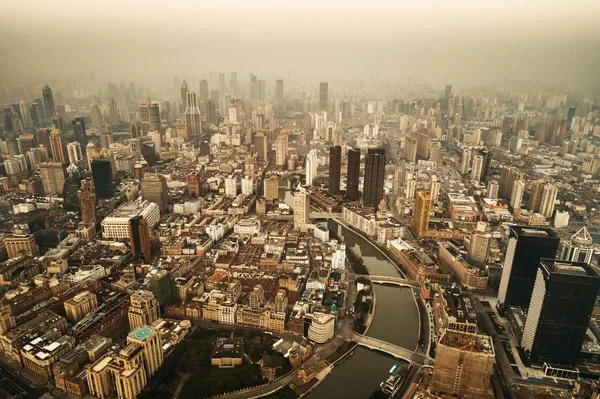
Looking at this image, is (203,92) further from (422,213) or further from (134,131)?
(422,213)

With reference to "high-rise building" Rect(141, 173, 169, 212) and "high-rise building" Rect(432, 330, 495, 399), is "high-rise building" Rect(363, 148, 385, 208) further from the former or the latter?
"high-rise building" Rect(432, 330, 495, 399)

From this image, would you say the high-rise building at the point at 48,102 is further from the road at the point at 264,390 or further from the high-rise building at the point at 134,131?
the road at the point at 264,390

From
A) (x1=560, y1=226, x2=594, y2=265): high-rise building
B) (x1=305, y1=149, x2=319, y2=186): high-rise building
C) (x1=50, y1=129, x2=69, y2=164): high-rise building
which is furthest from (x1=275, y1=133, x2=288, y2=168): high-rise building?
(x1=560, y1=226, x2=594, y2=265): high-rise building

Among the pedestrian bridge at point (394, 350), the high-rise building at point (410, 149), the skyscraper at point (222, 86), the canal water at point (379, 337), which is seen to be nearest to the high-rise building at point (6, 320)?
the canal water at point (379, 337)

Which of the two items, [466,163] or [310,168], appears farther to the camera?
[466,163]

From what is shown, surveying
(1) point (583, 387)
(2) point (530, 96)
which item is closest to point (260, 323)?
(1) point (583, 387)

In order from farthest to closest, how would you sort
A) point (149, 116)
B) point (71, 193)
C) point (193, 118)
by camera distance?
point (193, 118), point (149, 116), point (71, 193)

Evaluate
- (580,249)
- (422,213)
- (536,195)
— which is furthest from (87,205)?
(536,195)

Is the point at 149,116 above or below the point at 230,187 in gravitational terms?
above
